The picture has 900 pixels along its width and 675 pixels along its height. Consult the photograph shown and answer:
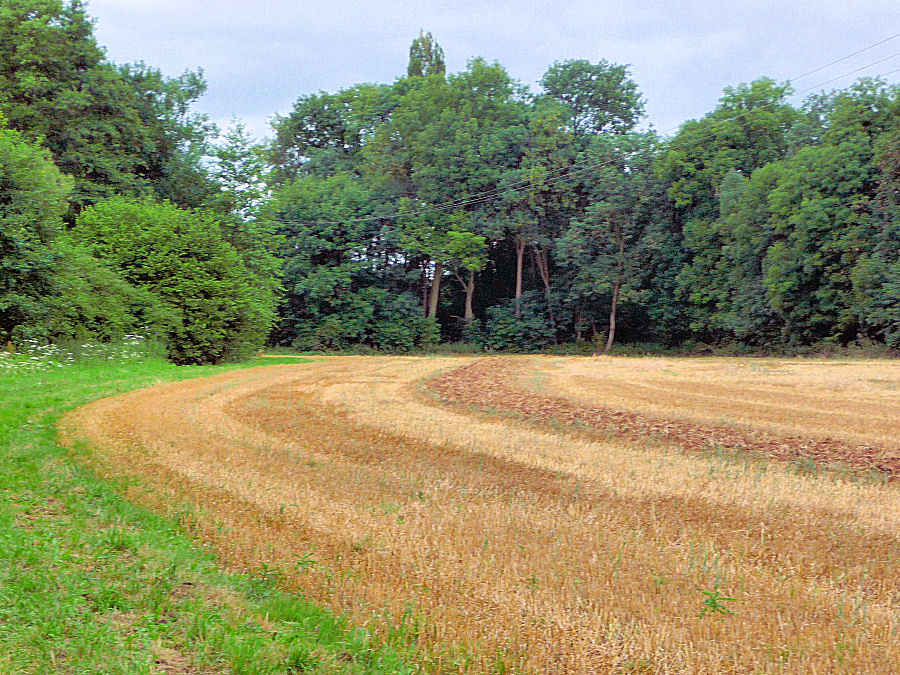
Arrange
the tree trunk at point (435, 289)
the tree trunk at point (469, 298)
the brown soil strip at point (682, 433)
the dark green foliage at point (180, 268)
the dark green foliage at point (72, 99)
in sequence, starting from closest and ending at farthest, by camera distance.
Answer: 1. the brown soil strip at point (682, 433)
2. the dark green foliage at point (180, 268)
3. the dark green foliage at point (72, 99)
4. the tree trunk at point (435, 289)
5. the tree trunk at point (469, 298)

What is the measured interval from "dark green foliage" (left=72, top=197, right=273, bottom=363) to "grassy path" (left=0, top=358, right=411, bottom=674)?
23.8 metres

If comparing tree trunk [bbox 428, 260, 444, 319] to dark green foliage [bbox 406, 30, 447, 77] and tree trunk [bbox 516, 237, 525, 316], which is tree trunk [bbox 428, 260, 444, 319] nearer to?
tree trunk [bbox 516, 237, 525, 316]

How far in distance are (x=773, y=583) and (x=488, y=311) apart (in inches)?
2196

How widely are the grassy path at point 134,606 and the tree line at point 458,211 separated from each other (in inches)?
805

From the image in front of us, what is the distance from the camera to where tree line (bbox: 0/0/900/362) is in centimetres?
3195

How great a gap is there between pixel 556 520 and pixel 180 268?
2670 cm

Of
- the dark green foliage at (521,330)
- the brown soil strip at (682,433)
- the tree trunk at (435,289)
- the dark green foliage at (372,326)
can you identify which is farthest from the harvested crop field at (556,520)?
the tree trunk at (435,289)

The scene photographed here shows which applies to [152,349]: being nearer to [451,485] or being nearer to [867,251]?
[451,485]

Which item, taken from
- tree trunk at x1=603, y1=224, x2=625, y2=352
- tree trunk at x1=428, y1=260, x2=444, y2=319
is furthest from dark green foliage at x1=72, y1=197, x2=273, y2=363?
tree trunk at x1=603, y1=224, x2=625, y2=352

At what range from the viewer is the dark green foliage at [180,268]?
95.8ft

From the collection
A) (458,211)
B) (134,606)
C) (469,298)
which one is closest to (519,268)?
(469,298)

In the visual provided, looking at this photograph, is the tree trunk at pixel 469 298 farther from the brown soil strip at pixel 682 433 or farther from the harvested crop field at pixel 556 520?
the harvested crop field at pixel 556 520

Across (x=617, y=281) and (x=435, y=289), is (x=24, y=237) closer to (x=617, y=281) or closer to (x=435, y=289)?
(x=435, y=289)

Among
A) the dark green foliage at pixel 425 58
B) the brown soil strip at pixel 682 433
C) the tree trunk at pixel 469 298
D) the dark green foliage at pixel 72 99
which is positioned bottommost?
→ the brown soil strip at pixel 682 433
